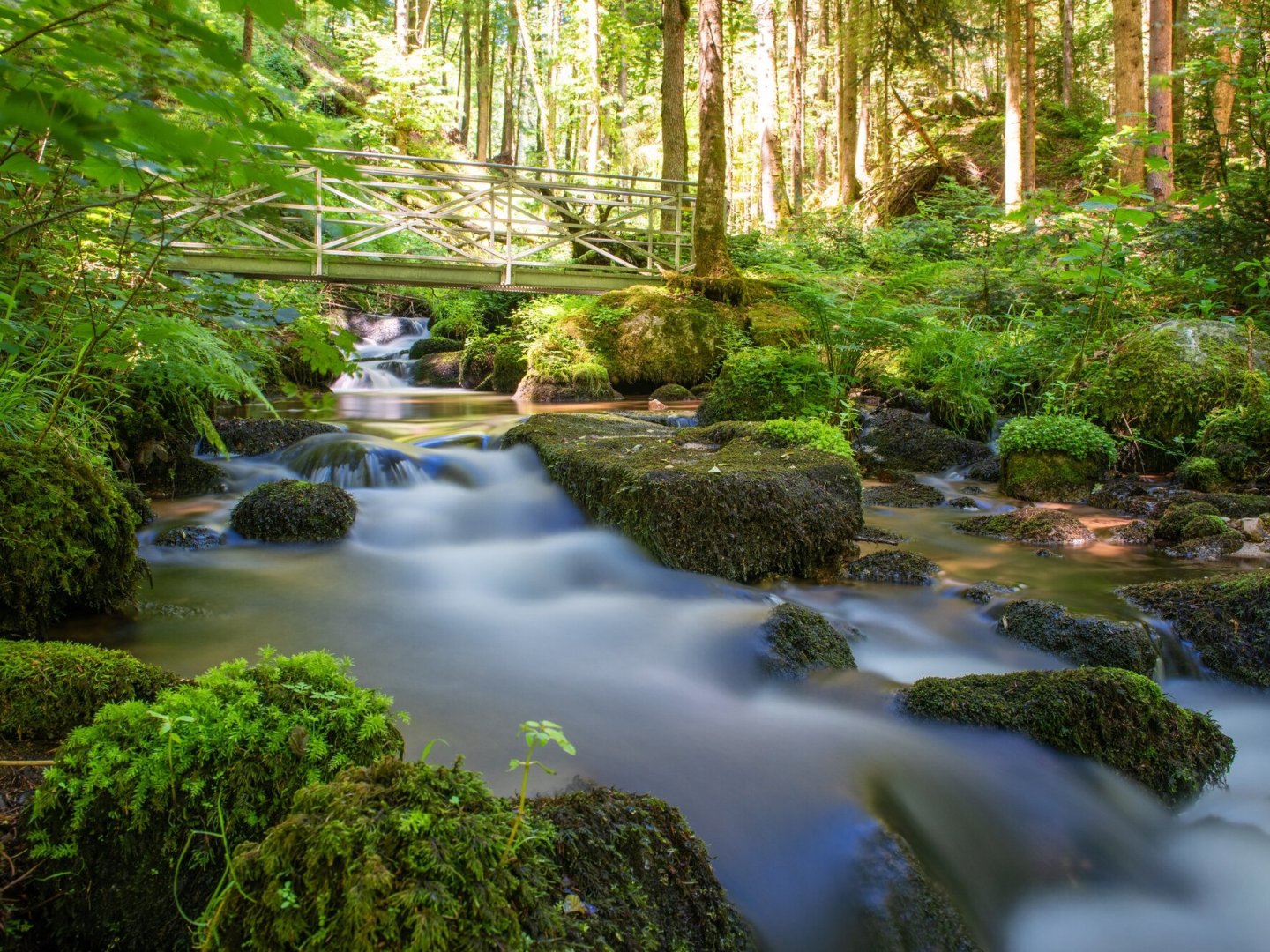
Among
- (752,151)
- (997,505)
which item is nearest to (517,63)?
(752,151)

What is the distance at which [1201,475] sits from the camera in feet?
22.3

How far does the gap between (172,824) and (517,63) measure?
45552 millimetres

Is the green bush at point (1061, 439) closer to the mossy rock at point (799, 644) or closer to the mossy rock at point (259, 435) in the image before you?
the mossy rock at point (799, 644)

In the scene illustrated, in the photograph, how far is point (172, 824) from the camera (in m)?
1.55

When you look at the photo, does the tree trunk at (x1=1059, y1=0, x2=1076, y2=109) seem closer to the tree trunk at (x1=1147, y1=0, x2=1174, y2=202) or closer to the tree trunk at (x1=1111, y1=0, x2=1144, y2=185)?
the tree trunk at (x1=1147, y1=0, x2=1174, y2=202)

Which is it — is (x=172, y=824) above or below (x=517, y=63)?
below

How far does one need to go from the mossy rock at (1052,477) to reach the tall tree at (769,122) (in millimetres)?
12221

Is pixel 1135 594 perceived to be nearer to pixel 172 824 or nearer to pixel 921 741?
pixel 921 741

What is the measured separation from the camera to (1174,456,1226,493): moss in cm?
675

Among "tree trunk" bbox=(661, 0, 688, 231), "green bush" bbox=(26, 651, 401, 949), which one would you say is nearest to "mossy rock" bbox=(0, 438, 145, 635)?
"green bush" bbox=(26, 651, 401, 949)

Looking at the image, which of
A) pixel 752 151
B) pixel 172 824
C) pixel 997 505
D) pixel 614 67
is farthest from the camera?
pixel 752 151

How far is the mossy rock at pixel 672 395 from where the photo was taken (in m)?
10.7

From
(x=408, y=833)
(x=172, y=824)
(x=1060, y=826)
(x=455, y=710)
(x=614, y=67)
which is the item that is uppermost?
(x=614, y=67)

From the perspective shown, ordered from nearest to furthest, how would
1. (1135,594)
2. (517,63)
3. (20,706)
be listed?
(20,706) → (1135,594) → (517,63)
